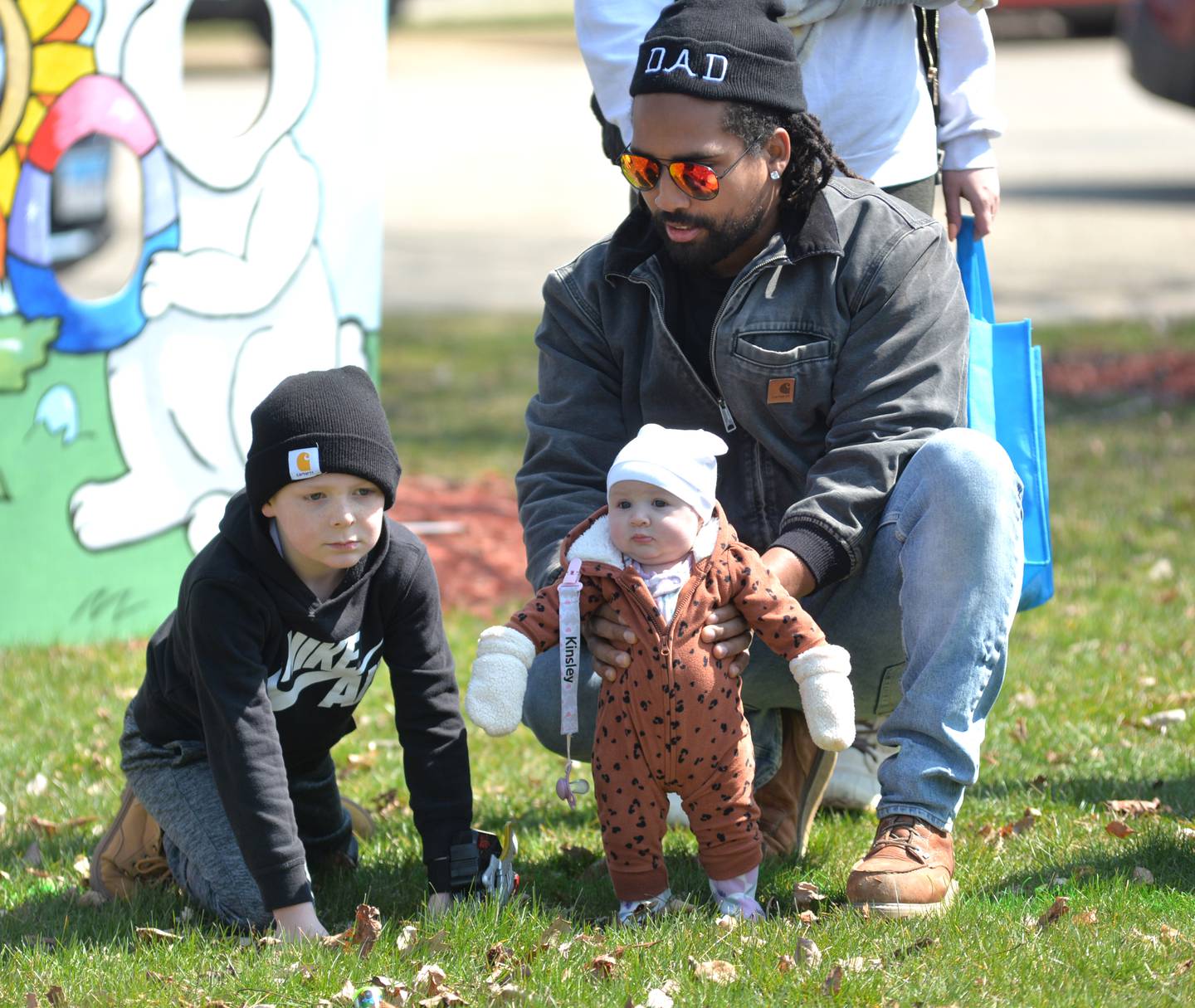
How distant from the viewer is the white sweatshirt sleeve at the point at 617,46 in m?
4.12

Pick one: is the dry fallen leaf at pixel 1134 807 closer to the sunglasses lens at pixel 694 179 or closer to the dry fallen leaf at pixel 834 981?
the dry fallen leaf at pixel 834 981

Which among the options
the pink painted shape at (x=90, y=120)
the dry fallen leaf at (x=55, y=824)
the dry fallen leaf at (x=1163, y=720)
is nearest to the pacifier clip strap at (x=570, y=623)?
the dry fallen leaf at (x=55, y=824)

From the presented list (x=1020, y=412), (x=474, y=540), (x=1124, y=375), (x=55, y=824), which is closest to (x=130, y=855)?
(x=55, y=824)

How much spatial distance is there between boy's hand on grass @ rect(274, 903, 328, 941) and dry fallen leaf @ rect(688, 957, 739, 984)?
2.49 feet

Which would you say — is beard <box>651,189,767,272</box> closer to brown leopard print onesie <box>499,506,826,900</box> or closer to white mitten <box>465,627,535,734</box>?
brown leopard print onesie <box>499,506,826,900</box>

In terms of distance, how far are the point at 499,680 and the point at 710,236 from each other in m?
1.09

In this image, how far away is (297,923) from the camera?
11.2 ft

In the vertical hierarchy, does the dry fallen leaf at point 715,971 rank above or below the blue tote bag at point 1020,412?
below

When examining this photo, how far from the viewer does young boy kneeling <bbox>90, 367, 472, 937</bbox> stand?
3365 millimetres

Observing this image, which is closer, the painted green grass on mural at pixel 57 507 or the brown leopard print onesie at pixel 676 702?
the brown leopard print onesie at pixel 676 702

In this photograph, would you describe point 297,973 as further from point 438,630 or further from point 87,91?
point 87,91

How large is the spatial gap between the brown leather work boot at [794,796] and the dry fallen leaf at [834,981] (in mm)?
866

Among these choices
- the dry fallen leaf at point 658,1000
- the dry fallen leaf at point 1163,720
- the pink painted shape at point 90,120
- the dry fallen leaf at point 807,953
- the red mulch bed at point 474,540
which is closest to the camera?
the dry fallen leaf at point 658,1000

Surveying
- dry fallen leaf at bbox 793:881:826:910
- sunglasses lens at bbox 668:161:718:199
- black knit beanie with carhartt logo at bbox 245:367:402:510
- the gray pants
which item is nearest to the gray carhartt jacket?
sunglasses lens at bbox 668:161:718:199
